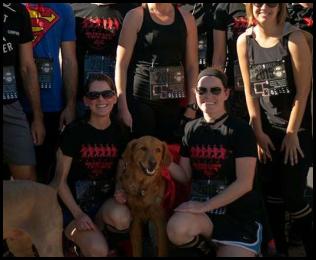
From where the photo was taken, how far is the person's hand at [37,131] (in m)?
4.39

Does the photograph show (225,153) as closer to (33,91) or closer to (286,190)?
(286,190)

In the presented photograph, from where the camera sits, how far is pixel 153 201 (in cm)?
404

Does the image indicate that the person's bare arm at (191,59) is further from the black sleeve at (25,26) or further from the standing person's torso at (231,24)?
the black sleeve at (25,26)

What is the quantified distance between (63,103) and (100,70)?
378 millimetres

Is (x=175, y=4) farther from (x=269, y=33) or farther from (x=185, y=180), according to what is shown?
(x=185, y=180)

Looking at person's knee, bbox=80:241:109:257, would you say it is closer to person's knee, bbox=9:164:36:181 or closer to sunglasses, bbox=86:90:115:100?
person's knee, bbox=9:164:36:181

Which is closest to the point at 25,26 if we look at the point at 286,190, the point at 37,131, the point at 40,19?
the point at 40,19

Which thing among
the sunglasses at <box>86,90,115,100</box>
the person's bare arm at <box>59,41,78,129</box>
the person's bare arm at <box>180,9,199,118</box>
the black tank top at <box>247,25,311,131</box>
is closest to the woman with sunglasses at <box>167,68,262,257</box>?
the black tank top at <box>247,25,311,131</box>

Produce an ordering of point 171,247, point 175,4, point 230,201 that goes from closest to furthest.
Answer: point 230,201 < point 171,247 < point 175,4

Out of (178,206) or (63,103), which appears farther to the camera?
(63,103)

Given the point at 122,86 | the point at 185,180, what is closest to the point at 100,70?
the point at 122,86

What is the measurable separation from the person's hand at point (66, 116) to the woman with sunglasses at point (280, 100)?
129 cm

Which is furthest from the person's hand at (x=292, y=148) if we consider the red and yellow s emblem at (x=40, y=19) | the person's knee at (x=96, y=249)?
the red and yellow s emblem at (x=40, y=19)

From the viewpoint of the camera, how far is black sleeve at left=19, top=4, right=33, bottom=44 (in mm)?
Result: 4246
